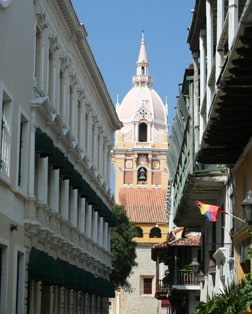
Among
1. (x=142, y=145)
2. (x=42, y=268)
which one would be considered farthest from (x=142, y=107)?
(x=42, y=268)

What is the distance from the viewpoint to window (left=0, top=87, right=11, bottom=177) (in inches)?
839

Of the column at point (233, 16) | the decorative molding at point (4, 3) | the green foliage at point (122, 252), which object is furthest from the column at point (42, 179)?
the green foliage at point (122, 252)

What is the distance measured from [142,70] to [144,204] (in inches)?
1397

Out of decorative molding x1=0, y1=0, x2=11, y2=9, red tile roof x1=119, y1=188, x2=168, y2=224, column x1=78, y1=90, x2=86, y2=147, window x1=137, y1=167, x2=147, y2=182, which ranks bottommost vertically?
decorative molding x1=0, y1=0, x2=11, y2=9

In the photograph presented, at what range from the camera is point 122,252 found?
74750mm

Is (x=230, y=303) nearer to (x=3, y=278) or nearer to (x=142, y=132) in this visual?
(x=3, y=278)

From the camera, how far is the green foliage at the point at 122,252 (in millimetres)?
73500

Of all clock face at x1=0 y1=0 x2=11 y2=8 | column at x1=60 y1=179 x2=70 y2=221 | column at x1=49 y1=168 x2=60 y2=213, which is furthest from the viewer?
column at x1=60 y1=179 x2=70 y2=221

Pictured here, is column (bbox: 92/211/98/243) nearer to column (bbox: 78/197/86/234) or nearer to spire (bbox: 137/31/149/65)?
column (bbox: 78/197/86/234)

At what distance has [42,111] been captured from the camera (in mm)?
26047

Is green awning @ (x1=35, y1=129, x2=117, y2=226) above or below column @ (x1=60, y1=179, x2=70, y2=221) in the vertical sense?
above

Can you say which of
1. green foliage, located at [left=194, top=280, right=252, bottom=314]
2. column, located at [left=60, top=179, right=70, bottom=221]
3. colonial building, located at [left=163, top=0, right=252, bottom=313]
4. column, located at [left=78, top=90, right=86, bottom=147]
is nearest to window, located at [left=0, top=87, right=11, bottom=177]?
colonial building, located at [left=163, top=0, right=252, bottom=313]

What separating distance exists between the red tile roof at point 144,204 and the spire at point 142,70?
23858mm

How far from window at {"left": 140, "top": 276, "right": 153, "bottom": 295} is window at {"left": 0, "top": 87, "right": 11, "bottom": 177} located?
77.3 meters
